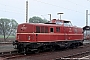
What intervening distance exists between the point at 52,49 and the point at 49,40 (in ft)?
4.89

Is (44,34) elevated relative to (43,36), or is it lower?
elevated

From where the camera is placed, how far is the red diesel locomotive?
17.6 meters

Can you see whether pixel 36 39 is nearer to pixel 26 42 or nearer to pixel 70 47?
pixel 26 42

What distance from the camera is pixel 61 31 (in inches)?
830

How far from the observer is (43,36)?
18594mm

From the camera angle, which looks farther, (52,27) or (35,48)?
(52,27)

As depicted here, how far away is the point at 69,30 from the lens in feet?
74.0

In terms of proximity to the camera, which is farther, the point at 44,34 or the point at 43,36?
the point at 44,34

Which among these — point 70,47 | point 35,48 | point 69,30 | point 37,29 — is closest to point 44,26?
point 37,29

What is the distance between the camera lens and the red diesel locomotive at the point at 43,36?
17617 millimetres

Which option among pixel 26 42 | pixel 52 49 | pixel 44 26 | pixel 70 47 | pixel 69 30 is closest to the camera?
pixel 26 42

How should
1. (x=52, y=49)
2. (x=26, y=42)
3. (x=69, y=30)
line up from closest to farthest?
(x=26, y=42), (x=52, y=49), (x=69, y=30)

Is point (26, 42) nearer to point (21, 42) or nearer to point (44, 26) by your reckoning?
point (21, 42)

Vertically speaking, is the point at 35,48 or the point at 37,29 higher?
the point at 37,29
